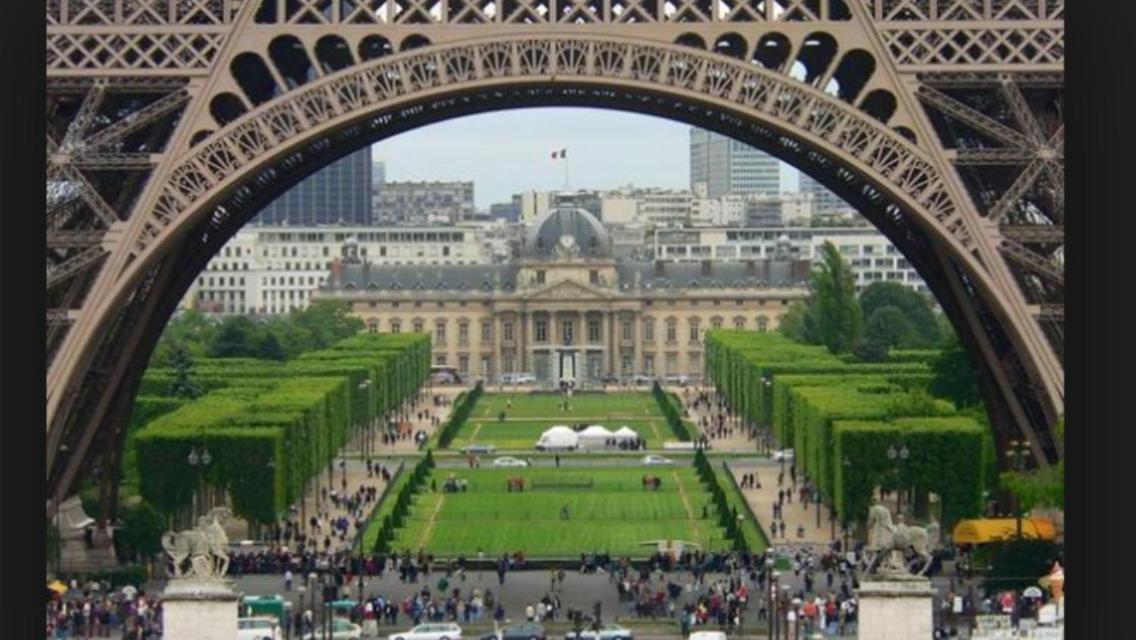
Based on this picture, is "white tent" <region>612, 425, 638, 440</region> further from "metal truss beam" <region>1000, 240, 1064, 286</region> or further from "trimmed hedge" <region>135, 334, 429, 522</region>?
"metal truss beam" <region>1000, 240, 1064, 286</region>

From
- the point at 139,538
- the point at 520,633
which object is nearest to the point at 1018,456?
the point at 520,633

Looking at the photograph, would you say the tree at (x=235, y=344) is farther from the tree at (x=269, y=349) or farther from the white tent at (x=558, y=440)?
the white tent at (x=558, y=440)

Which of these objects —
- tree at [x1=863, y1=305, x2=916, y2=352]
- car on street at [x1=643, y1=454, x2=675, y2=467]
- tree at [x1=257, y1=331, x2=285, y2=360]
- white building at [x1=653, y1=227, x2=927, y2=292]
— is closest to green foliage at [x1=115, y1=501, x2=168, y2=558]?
car on street at [x1=643, y1=454, x2=675, y2=467]

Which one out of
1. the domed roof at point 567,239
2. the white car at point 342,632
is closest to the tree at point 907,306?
the domed roof at point 567,239

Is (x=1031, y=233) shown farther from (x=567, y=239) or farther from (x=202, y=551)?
(x=567, y=239)

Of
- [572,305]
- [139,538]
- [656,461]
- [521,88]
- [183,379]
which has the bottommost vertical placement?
[139,538]

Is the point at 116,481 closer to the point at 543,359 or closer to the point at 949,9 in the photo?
the point at 949,9
